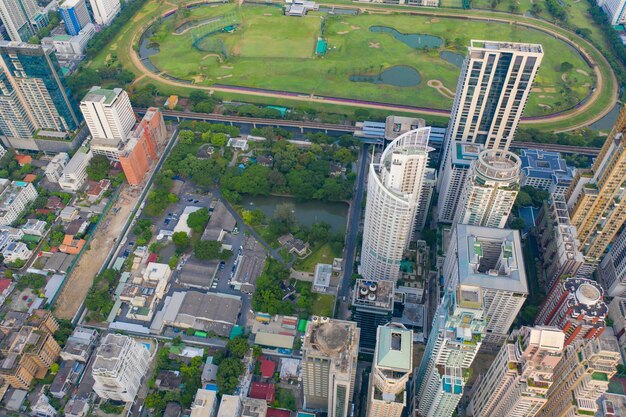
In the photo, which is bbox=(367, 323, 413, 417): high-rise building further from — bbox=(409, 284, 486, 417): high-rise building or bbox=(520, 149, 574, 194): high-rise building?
bbox=(520, 149, 574, 194): high-rise building

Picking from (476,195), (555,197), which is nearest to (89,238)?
(476,195)

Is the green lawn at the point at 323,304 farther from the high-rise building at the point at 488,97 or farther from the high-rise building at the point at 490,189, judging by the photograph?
the high-rise building at the point at 488,97

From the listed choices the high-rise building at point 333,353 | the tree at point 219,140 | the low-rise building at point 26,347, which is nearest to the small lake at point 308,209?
the tree at point 219,140

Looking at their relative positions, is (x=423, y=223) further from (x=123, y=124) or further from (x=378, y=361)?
(x=123, y=124)

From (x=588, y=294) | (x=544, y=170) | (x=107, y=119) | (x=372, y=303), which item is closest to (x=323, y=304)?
(x=372, y=303)

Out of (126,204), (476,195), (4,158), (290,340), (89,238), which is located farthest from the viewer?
(4,158)

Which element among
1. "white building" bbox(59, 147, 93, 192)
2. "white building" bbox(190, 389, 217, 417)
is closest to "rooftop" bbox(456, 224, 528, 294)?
"white building" bbox(190, 389, 217, 417)

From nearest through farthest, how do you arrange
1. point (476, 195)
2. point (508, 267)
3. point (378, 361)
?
point (378, 361) → point (508, 267) → point (476, 195)

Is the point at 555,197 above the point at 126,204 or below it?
above
